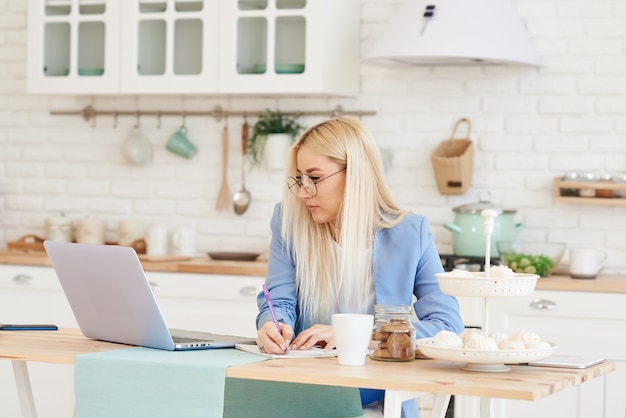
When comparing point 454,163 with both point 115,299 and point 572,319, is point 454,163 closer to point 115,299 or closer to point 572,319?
point 572,319

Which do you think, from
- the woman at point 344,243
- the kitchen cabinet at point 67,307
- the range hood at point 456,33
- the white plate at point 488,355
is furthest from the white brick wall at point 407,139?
the white plate at point 488,355

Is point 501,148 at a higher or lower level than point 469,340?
higher

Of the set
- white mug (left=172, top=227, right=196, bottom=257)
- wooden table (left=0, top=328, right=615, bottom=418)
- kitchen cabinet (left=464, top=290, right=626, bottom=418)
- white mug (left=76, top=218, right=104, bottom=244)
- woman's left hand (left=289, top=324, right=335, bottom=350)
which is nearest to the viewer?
wooden table (left=0, top=328, right=615, bottom=418)

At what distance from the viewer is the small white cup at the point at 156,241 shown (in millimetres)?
4824

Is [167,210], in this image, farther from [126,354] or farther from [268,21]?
[126,354]

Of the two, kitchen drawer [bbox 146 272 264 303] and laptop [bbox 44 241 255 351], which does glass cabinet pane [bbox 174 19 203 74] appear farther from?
laptop [bbox 44 241 255 351]

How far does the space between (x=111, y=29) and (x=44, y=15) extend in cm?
36

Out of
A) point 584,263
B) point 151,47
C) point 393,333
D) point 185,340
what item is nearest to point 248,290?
point 151,47

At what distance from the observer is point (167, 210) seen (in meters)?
5.01

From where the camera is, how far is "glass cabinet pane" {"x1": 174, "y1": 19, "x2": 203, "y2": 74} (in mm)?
4629

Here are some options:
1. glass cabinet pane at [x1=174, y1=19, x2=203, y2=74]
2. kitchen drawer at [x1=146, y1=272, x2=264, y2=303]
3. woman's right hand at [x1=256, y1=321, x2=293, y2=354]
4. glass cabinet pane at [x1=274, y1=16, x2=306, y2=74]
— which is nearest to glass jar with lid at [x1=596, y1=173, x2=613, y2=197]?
glass cabinet pane at [x1=274, y1=16, x2=306, y2=74]

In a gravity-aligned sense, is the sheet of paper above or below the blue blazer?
below

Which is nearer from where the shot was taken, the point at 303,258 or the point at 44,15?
the point at 303,258

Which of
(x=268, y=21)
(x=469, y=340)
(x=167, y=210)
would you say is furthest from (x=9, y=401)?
(x=469, y=340)
